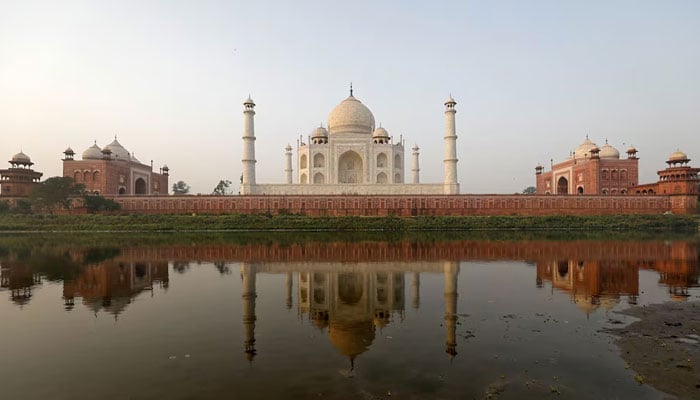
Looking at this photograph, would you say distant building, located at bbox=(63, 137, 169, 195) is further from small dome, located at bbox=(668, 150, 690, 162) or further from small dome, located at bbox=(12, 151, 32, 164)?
small dome, located at bbox=(668, 150, 690, 162)

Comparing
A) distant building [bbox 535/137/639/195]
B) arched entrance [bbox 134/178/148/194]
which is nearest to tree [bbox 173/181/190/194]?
arched entrance [bbox 134/178/148/194]

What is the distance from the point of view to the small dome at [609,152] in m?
40.7

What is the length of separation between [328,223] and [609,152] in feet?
100.0

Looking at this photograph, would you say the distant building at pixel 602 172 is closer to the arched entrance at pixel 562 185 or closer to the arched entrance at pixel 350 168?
the arched entrance at pixel 562 185

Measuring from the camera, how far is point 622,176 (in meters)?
38.0

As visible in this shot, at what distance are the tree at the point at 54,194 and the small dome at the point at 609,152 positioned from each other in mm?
46697

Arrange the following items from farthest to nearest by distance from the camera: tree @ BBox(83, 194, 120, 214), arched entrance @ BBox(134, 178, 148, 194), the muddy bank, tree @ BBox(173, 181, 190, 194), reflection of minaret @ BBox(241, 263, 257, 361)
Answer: tree @ BBox(173, 181, 190, 194) → arched entrance @ BBox(134, 178, 148, 194) → tree @ BBox(83, 194, 120, 214) → reflection of minaret @ BBox(241, 263, 257, 361) → the muddy bank

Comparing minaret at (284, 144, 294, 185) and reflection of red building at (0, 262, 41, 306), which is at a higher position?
minaret at (284, 144, 294, 185)

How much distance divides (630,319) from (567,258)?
24.6ft

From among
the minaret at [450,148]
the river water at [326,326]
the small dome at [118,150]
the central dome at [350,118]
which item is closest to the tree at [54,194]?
the small dome at [118,150]

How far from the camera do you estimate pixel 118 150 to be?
40.7m

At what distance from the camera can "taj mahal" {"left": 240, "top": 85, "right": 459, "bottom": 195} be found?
34.2m

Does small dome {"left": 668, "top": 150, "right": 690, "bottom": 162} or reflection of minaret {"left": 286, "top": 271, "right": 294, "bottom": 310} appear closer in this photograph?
reflection of minaret {"left": 286, "top": 271, "right": 294, "bottom": 310}

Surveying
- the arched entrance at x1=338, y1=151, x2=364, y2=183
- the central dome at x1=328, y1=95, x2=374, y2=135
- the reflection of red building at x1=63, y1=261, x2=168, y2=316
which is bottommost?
the reflection of red building at x1=63, y1=261, x2=168, y2=316
